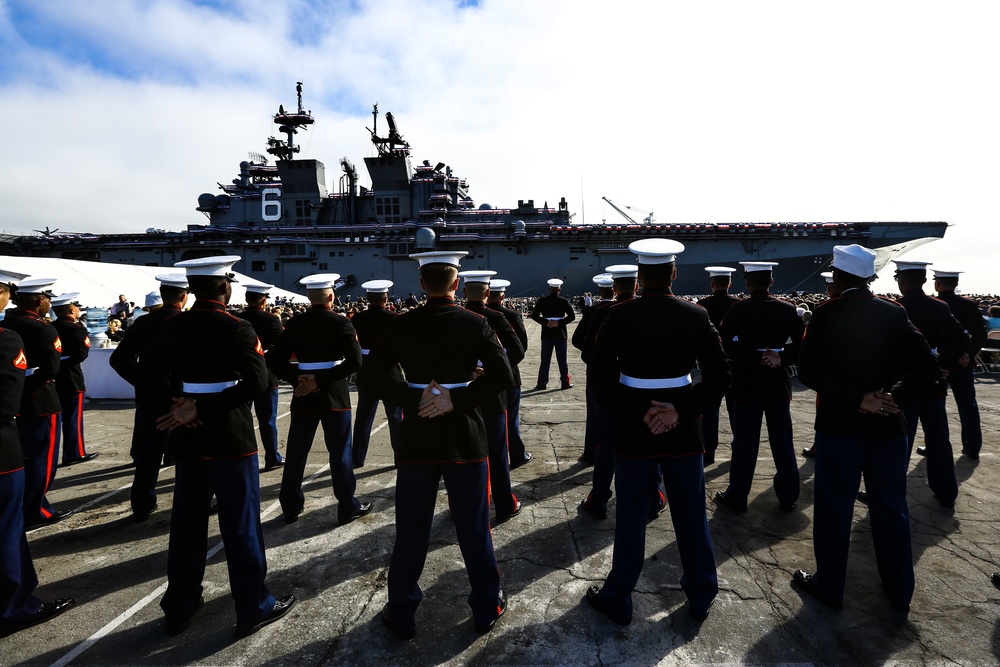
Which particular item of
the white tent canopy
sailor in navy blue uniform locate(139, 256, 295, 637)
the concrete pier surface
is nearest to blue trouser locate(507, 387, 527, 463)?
the concrete pier surface

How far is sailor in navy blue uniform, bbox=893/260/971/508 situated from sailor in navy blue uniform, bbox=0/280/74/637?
636 centimetres

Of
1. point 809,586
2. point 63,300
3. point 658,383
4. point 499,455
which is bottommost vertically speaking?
point 809,586

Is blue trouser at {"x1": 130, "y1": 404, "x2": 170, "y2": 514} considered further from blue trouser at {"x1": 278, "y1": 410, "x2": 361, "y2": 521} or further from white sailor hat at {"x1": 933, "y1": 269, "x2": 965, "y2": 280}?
white sailor hat at {"x1": 933, "y1": 269, "x2": 965, "y2": 280}

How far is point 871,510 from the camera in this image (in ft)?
9.31

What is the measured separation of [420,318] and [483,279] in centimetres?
190

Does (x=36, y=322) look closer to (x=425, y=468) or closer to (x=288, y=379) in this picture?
(x=288, y=379)

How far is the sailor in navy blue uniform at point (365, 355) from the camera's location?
5.35m

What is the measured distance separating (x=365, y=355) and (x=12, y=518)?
318 centimetres

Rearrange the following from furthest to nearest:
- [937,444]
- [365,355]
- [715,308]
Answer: [715,308] < [365,355] < [937,444]

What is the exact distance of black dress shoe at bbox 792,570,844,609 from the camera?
9.20 ft

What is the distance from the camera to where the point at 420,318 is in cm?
262

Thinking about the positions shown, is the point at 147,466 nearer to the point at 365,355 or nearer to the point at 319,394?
the point at 319,394

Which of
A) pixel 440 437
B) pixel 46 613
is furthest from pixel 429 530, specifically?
pixel 46 613

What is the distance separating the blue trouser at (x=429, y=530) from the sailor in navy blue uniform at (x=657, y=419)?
2.37ft
